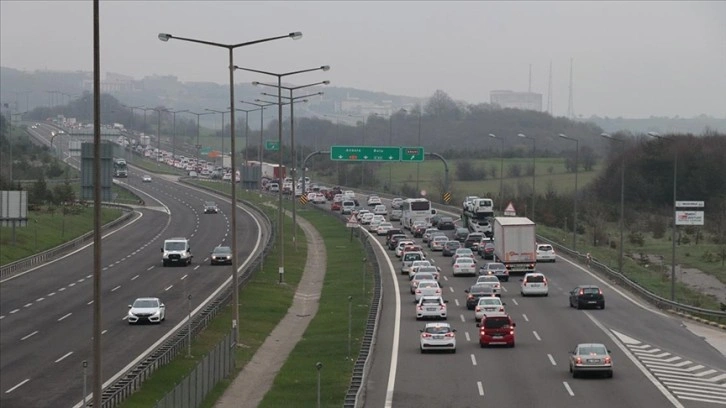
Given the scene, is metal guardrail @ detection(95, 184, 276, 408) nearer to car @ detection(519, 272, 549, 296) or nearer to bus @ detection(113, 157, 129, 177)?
car @ detection(519, 272, 549, 296)

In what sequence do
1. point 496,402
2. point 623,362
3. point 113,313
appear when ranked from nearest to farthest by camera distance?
point 496,402 → point 623,362 → point 113,313

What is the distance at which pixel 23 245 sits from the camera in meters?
95.2

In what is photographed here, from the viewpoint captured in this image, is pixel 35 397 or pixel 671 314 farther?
pixel 671 314

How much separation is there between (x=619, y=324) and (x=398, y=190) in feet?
403

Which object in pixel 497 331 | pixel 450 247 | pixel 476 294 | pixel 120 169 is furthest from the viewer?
pixel 120 169

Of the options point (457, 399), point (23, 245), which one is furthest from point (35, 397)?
point (23, 245)

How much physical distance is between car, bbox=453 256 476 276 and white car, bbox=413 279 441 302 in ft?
39.1

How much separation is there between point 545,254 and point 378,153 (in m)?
34.9

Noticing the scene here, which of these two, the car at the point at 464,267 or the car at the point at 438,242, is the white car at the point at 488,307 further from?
the car at the point at 438,242

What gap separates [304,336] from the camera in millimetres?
57094

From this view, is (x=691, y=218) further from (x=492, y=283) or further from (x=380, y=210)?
(x=380, y=210)

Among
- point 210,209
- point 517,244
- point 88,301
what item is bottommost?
point 88,301

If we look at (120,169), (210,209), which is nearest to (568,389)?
(210,209)

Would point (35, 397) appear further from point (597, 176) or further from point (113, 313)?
point (597, 176)
